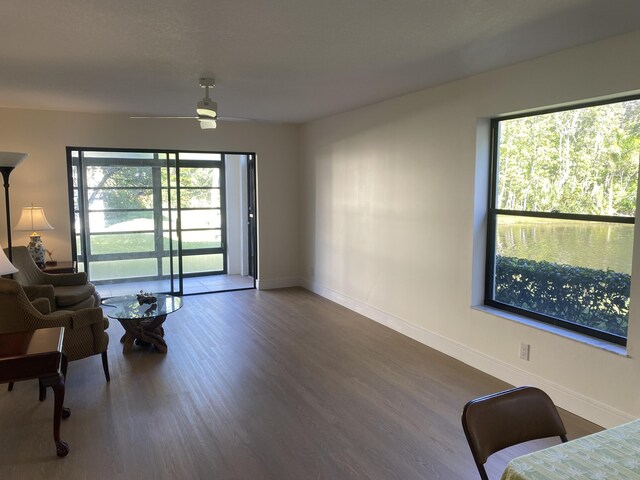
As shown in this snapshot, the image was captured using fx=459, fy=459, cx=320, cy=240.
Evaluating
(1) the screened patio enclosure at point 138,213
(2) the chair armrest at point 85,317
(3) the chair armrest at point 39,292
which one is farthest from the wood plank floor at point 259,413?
(1) the screened patio enclosure at point 138,213

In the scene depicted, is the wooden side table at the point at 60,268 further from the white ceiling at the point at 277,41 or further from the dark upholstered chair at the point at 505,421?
the dark upholstered chair at the point at 505,421

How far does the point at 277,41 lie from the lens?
2.95 m

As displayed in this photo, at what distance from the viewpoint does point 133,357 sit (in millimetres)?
4277

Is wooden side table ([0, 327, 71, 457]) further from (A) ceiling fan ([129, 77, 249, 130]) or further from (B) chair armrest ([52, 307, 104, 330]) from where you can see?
(A) ceiling fan ([129, 77, 249, 130])

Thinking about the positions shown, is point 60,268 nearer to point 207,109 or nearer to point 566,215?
point 207,109

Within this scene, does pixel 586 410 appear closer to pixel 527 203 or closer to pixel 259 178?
pixel 527 203

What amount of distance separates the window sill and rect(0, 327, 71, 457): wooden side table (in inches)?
126

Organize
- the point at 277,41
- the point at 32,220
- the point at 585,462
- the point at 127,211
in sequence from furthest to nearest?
1. the point at 127,211
2. the point at 32,220
3. the point at 277,41
4. the point at 585,462

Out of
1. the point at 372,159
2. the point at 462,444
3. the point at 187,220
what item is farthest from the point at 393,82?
the point at 187,220

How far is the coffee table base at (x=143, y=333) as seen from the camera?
4.35 meters

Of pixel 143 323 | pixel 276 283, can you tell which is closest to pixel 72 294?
pixel 143 323

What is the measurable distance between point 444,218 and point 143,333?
3050 mm

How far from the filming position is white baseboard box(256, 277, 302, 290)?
708 centimetres

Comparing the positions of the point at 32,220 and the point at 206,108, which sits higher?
the point at 206,108
